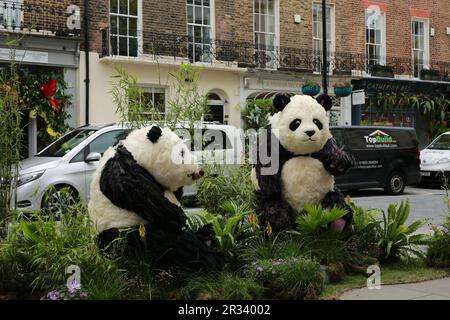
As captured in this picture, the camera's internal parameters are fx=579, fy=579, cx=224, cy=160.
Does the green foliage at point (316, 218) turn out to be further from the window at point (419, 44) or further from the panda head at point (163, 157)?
the window at point (419, 44)

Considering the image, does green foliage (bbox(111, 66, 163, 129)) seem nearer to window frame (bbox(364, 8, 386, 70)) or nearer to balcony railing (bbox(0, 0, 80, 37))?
balcony railing (bbox(0, 0, 80, 37))

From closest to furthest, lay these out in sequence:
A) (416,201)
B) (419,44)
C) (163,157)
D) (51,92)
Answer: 1. (163,157)
2. (416,201)
3. (51,92)
4. (419,44)

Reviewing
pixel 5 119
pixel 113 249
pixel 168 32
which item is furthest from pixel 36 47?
pixel 113 249

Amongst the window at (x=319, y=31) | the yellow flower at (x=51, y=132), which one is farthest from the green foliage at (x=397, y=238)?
the window at (x=319, y=31)

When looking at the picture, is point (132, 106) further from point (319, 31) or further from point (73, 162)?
point (319, 31)

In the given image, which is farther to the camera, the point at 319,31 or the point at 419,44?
the point at 419,44

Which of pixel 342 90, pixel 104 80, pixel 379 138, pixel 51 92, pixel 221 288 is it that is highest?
pixel 104 80

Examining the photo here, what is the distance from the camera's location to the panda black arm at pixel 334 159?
557 cm

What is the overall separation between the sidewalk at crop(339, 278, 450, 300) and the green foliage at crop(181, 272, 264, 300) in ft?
2.63

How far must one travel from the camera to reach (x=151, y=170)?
Result: 15.4ft

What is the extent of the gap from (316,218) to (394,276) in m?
1.00

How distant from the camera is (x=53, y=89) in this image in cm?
1557

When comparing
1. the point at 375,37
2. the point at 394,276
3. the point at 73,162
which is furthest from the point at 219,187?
the point at 375,37

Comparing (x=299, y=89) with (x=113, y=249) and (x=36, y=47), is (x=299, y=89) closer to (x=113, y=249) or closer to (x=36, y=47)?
(x=36, y=47)
